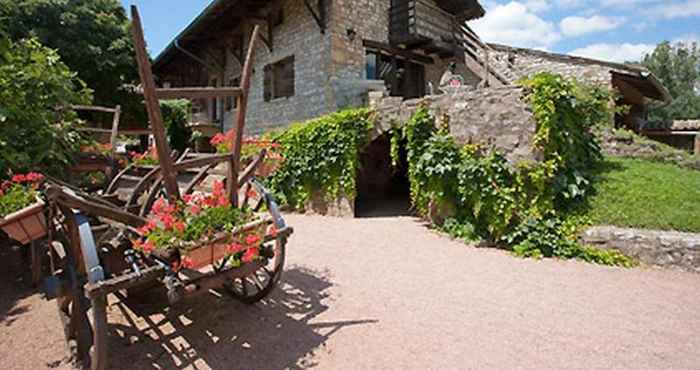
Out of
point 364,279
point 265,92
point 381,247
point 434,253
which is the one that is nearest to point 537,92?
point 434,253

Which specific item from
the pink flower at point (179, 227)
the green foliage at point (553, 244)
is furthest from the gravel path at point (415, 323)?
the pink flower at point (179, 227)

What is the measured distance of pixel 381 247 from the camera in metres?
5.67

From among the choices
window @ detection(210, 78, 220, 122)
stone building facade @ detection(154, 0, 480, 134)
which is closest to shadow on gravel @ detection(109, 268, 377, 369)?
stone building facade @ detection(154, 0, 480, 134)

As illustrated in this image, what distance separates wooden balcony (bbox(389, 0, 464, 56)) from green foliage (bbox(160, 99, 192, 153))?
391 inches

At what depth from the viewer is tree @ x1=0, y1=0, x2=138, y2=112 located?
1187cm

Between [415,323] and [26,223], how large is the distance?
313 centimetres

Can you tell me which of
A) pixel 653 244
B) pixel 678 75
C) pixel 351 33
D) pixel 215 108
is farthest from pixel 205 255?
pixel 678 75

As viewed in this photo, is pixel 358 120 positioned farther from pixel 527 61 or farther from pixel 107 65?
pixel 107 65

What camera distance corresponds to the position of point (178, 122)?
1642 cm

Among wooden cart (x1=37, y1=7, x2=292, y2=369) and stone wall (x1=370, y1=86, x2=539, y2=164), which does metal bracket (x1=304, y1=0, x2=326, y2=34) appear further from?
wooden cart (x1=37, y1=7, x2=292, y2=369)

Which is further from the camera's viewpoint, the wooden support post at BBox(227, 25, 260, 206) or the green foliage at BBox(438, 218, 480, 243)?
the green foliage at BBox(438, 218, 480, 243)

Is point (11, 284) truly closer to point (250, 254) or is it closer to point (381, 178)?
point (250, 254)

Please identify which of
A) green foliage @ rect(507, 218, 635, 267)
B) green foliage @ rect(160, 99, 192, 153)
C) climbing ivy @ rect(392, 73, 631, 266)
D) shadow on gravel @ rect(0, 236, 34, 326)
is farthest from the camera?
green foliage @ rect(160, 99, 192, 153)

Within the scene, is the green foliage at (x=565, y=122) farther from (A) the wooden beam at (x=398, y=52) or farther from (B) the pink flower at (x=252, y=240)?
(A) the wooden beam at (x=398, y=52)
